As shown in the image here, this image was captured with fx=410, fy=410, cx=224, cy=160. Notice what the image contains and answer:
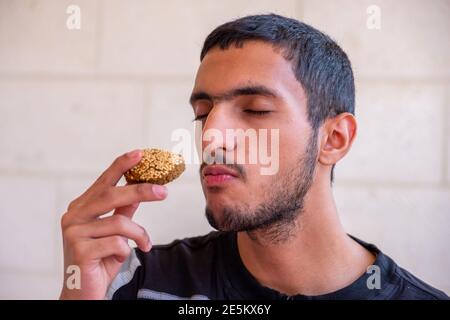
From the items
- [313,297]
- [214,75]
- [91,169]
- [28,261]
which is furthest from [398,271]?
[28,261]

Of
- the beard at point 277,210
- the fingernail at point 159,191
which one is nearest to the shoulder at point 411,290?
the beard at point 277,210

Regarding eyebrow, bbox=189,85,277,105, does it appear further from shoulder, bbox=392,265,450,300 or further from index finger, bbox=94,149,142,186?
shoulder, bbox=392,265,450,300

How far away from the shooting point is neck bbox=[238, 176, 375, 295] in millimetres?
696

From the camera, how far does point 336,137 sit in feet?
2.31

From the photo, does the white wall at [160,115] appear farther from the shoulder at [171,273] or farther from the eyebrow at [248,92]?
the eyebrow at [248,92]

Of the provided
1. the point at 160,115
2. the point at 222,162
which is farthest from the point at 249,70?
the point at 160,115

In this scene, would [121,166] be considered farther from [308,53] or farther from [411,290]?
[411,290]

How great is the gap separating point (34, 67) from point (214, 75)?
0.40m

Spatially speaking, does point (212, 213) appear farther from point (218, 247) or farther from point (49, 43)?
point (49, 43)

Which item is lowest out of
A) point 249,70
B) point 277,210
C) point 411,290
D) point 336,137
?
point 411,290

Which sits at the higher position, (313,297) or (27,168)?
(27,168)

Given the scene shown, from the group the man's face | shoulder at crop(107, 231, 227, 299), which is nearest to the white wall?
shoulder at crop(107, 231, 227, 299)

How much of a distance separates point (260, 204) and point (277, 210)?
4cm

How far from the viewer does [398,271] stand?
0.70 metres
